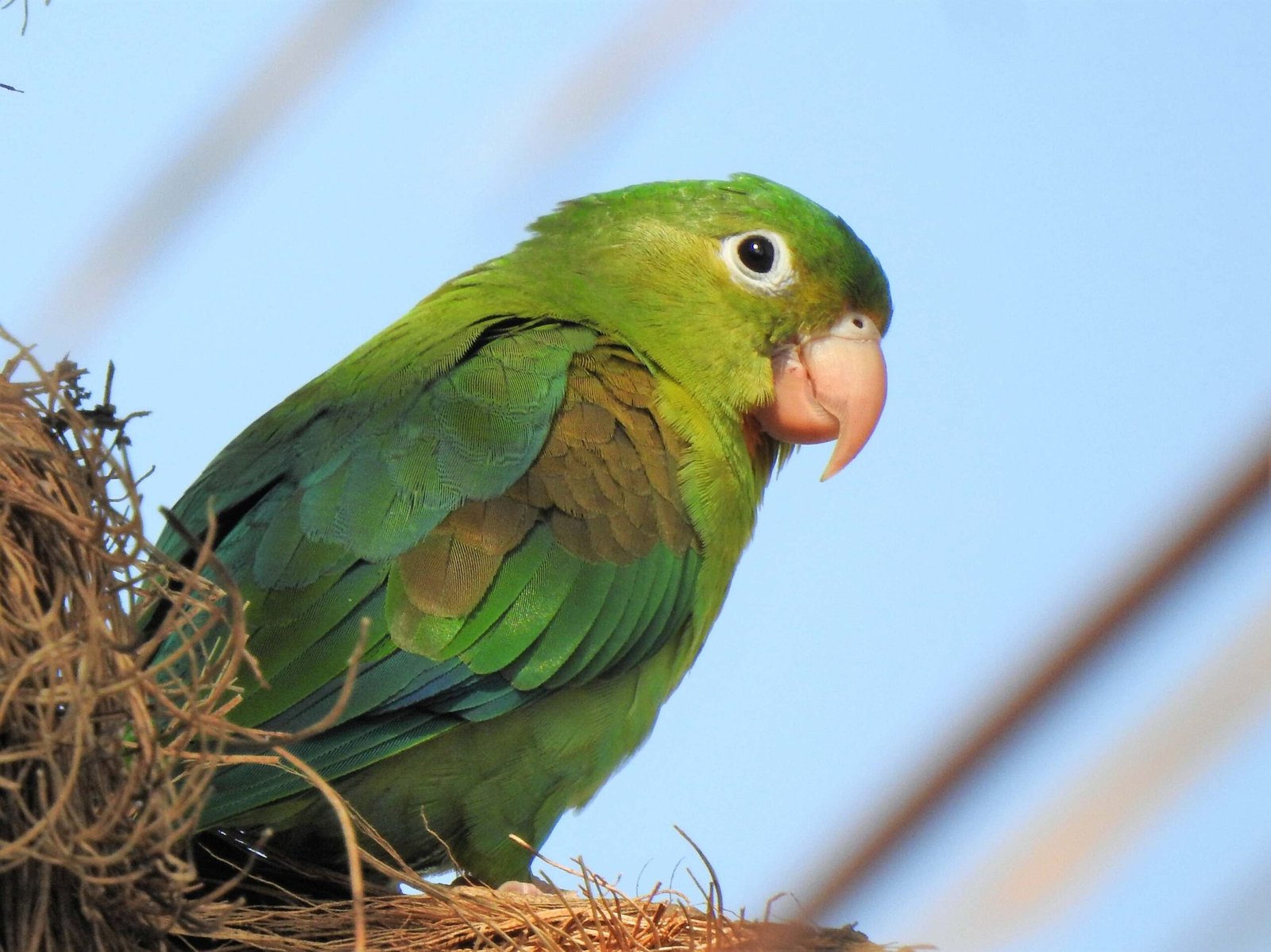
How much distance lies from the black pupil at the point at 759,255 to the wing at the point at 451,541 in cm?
47

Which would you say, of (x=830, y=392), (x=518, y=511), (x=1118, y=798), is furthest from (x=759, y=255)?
(x=1118, y=798)

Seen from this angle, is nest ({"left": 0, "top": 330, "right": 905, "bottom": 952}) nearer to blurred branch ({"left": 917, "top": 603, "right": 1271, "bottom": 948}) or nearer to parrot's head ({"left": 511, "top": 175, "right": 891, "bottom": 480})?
blurred branch ({"left": 917, "top": 603, "right": 1271, "bottom": 948})

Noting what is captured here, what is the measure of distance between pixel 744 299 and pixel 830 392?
300 millimetres

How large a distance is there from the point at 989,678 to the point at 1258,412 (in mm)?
157

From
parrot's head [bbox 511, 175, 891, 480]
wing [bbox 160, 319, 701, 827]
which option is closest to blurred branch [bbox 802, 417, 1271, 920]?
wing [bbox 160, 319, 701, 827]

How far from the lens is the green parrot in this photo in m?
2.38

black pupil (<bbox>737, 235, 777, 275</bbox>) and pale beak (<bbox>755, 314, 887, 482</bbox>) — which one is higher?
black pupil (<bbox>737, 235, 777, 275</bbox>)

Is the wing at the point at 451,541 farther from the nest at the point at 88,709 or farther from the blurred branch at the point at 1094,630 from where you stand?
the blurred branch at the point at 1094,630

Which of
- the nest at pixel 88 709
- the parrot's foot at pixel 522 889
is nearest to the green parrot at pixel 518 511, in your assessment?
the parrot's foot at pixel 522 889

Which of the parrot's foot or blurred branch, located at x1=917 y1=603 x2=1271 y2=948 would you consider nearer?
blurred branch, located at x1=917 y1=603 x2=1271 y2=948

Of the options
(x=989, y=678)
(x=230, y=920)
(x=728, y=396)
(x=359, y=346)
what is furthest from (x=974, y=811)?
(x=359, y=346)

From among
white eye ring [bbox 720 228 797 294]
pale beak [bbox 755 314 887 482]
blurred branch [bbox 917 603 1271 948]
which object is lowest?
blurred branch [bbox 917 603 1271 948]

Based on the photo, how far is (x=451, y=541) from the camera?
98.1 inches

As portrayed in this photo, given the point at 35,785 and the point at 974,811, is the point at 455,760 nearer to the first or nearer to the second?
the point at 35,785
